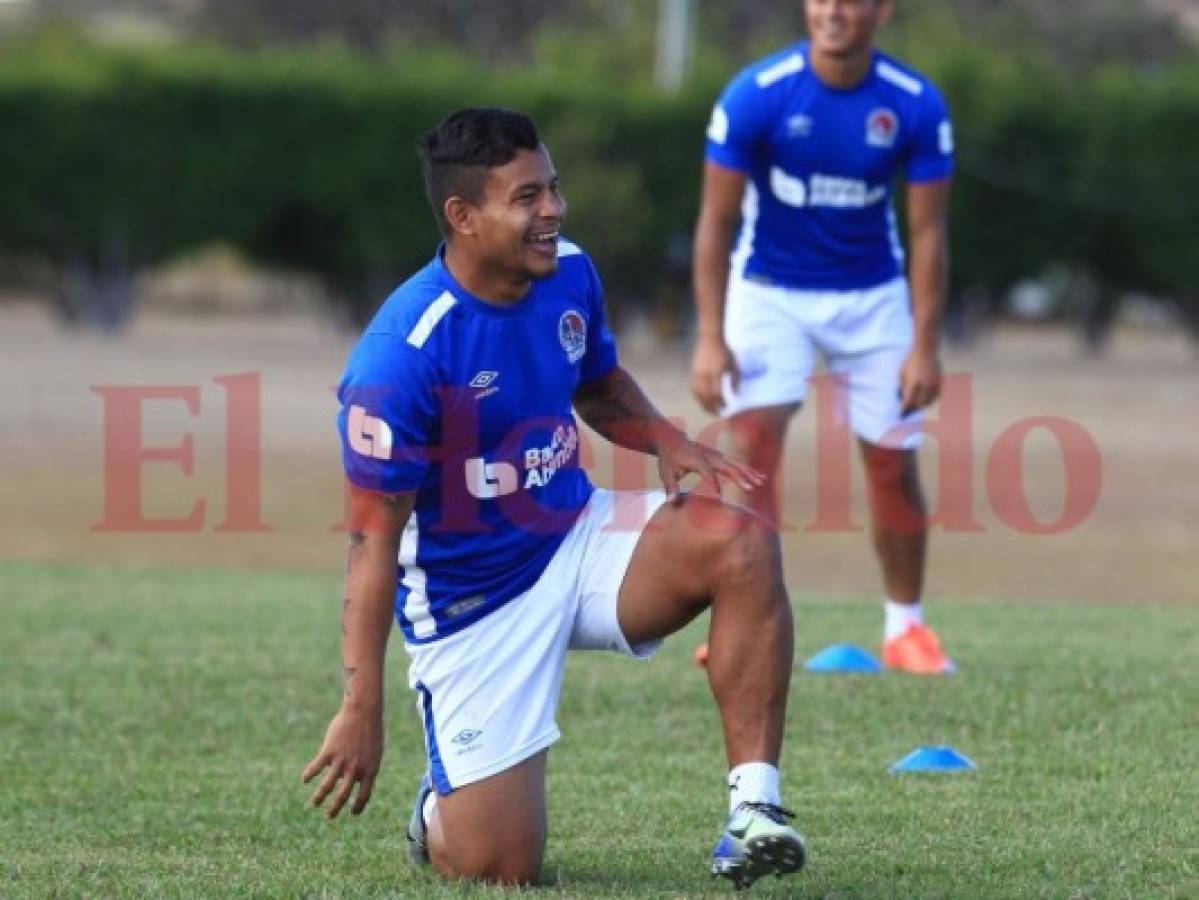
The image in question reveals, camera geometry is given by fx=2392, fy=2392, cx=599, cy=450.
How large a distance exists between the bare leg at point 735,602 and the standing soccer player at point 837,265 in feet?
11.2

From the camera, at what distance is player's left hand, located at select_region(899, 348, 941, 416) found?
373 inches

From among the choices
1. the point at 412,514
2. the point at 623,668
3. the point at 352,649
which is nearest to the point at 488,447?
the point at 412,514

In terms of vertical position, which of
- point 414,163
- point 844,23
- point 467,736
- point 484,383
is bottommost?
point 467,736

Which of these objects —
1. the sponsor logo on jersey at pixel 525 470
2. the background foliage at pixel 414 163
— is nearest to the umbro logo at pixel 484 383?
the sponsor logo on jersey at pixel 525 470

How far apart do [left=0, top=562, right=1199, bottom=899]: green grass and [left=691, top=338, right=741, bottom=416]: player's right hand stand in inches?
45.0

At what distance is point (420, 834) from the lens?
6367mm

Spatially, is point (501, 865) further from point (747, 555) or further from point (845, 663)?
point (845, 663)

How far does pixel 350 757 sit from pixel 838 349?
452 cm

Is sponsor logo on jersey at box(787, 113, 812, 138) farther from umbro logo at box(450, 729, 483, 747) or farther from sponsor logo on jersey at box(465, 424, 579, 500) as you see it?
umbro logo at box(450, 729, 483, 747)

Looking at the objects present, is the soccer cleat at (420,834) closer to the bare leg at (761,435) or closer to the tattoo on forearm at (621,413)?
the tattoo on forearm at (621,413)

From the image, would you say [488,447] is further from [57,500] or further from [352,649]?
[57,500]

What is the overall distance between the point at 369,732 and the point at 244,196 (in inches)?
1521

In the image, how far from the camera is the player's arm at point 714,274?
9500 mm

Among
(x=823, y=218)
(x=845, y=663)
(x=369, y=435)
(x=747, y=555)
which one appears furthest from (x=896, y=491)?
(x=369, y=435)
